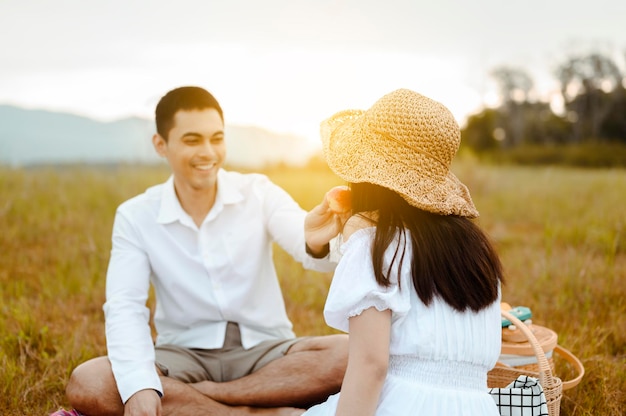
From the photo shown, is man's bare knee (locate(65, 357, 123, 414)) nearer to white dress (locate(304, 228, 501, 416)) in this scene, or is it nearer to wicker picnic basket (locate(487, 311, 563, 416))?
white dress (locate(304, 228, 501, 416))

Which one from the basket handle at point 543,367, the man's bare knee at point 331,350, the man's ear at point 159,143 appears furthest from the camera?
the man's ear at point 159,143

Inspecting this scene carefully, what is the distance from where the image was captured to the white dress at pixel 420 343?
177 cm

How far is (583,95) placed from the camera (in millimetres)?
35594

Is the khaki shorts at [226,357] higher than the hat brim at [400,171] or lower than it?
lower

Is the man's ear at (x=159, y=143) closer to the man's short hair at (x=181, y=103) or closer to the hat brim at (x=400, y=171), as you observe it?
the man's short hair at (x=181, y=103)

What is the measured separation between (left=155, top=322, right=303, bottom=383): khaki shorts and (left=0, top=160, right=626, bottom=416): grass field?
63 cm

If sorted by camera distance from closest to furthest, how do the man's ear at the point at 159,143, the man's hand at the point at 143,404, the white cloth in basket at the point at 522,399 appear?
the white cloth in basket at the point at 522,399, the man's hand at the point at 143,404, the man's ear at the point at 159,143

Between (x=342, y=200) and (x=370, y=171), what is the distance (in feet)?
1.28

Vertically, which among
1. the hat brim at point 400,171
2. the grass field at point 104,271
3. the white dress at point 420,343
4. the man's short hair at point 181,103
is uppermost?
the man's short hair at point 181,103

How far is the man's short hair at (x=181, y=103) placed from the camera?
3.21 m

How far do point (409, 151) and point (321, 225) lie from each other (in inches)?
31.2

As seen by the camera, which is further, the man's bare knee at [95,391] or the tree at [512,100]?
the tree at [512,100]

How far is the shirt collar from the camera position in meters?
3.16

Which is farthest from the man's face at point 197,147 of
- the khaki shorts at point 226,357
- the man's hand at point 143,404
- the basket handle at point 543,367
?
the basket handle at point 543,367
